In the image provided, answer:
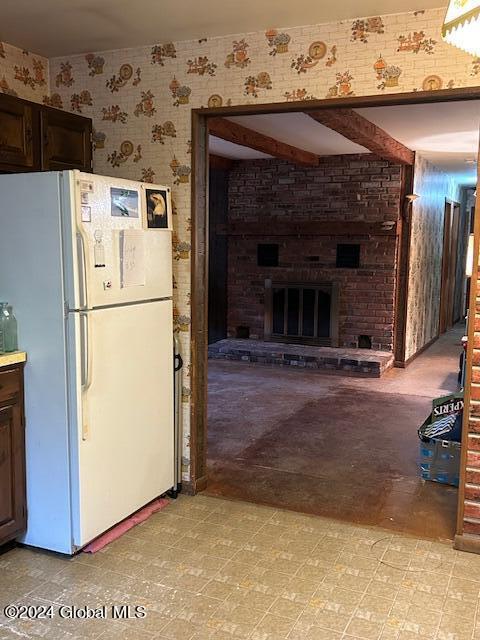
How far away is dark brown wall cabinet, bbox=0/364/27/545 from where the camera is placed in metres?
2.65

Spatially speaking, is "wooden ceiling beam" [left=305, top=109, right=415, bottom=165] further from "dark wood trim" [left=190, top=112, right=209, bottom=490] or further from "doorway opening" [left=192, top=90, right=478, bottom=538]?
"dark wood trim" [left=190, top=112, right=209, bottom=490]

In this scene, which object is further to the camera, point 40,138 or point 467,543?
point 40,138

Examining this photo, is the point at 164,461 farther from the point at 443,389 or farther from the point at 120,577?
the point at 443,389

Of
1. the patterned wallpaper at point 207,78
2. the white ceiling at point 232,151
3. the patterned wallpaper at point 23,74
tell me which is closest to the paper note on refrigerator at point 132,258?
the patterned wallpaper at point 207,78

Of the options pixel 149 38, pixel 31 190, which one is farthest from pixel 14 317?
pixel 149 38

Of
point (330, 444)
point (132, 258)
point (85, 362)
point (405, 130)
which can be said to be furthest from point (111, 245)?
point (405, 130)

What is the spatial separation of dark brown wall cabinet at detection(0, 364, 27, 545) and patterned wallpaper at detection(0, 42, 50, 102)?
1.63 m

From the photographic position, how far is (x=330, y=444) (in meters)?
4.44

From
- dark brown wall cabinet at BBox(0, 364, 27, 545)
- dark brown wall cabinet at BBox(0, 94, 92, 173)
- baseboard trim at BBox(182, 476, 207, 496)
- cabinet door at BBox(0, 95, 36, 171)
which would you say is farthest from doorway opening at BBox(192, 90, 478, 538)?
cabinet door at BBox(0, 95, 36, 171)

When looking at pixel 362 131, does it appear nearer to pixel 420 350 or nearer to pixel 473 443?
pixel 473 443

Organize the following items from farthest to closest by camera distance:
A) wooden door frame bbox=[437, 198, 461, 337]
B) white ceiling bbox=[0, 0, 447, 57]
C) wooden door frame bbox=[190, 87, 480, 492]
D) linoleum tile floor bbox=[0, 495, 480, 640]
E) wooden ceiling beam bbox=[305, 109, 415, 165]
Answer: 1. wooden door frame bbox=[437, 198, 461, 337]
2. wooden ceiling beam bbox=[305, 109, 415, 165]
3. wooden door frame bbox=[190, 87, 480, 492]
4. white ceiling bbox=[0, 0, 447, 57]
5. linoleum tile floor bbox=[0, 495, 480, 640]

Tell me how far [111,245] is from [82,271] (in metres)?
0.23

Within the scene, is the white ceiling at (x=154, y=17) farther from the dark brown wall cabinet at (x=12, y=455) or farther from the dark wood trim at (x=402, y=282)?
the dark wood trim at (x=402, y=282)

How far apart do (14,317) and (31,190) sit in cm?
57
